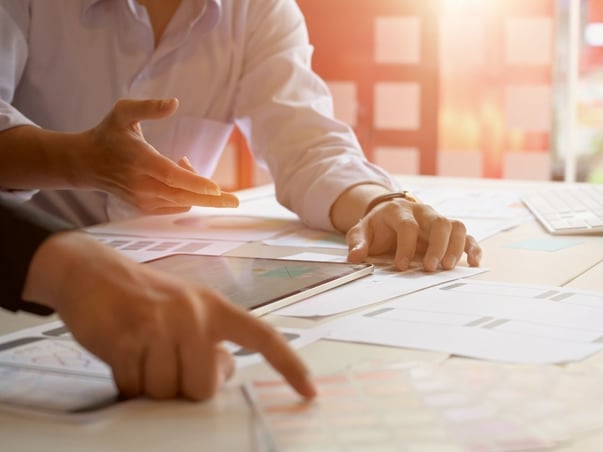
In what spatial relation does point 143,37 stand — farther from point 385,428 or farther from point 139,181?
point 385,428

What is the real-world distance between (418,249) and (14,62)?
0.79 meters

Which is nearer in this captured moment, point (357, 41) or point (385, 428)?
point (385, 428)

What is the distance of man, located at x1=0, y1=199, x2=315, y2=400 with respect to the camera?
641 mm

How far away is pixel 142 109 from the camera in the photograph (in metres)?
1.20

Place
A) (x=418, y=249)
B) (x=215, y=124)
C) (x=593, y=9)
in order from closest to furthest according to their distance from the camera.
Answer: (x=418, y=249), (x=215, y=124), (x=593, y=9)

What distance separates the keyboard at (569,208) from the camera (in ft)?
4.77

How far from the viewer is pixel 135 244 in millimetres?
1333

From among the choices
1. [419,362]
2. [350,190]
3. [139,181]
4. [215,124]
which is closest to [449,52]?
[215,124]

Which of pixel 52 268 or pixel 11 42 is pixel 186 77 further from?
pixel 52 268

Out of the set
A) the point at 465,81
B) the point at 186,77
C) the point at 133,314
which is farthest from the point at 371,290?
the point at 465,81

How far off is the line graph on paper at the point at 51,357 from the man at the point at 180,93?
56 cm

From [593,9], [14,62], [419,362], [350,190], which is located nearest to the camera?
[419,362]

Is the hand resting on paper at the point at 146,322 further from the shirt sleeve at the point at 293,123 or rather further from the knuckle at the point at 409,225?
the shirt sleeve at the point at 293,123

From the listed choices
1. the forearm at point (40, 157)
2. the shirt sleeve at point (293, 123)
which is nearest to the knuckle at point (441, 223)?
the shirt sleeve at point (293, 123)
